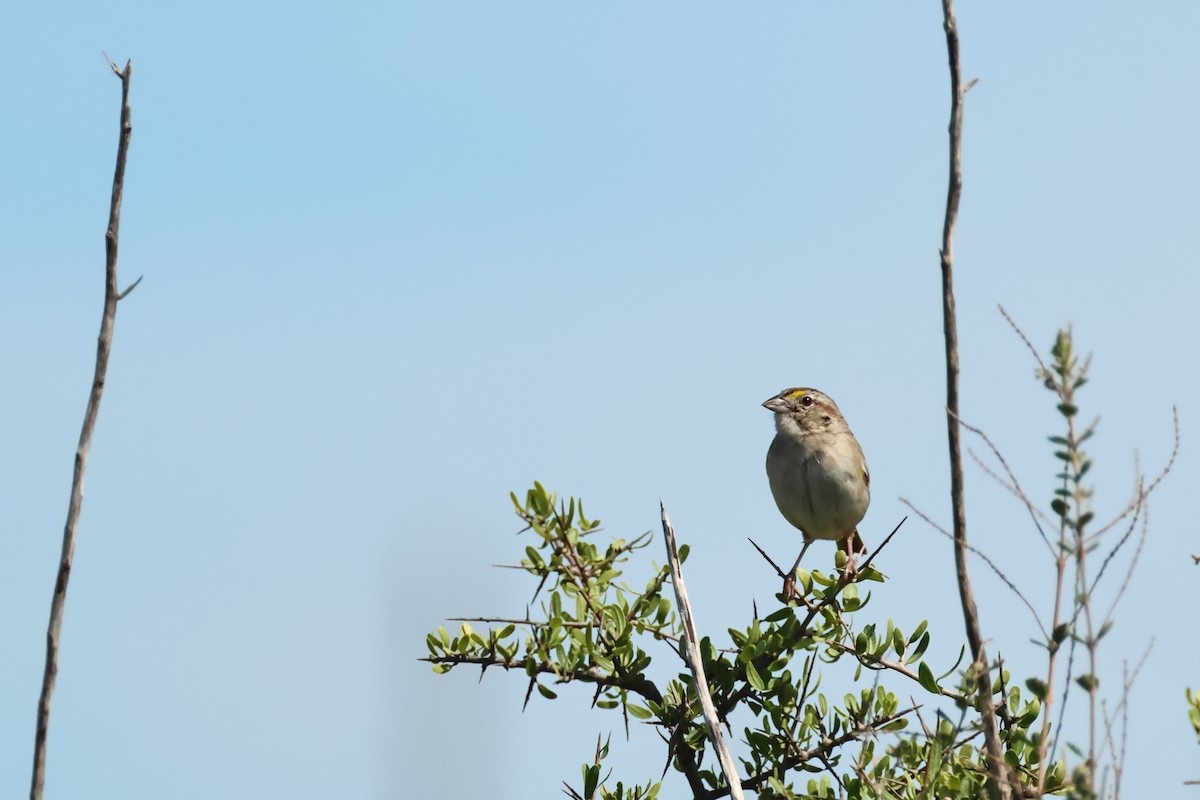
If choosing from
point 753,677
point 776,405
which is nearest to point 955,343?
point 753,677

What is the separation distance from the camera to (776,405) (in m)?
9.38

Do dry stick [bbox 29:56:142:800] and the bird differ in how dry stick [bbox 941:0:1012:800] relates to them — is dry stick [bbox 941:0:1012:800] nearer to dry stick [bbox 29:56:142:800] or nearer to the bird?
dry stick [bbox 29:56:142:800]

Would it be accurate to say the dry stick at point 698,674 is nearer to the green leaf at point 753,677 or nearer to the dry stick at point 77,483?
the green leaf at point 753,677

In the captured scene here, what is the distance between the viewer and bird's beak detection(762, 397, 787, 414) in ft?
30.6

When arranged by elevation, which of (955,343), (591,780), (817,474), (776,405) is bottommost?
(591,780)

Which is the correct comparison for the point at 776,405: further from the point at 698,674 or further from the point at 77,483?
the point at 77,483

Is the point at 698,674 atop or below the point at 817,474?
below

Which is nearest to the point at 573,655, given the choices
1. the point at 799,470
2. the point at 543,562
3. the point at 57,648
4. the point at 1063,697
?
the point at 543,562

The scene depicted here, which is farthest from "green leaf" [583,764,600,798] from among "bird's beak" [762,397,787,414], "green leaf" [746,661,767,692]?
"bird's beak" [762,397,787,414]

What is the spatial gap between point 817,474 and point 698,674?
5022 mm

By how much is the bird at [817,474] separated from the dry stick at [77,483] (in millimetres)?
6378

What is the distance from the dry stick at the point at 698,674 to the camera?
353 centimetres

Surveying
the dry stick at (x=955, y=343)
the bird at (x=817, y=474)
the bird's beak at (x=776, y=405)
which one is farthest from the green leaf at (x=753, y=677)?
the bird's beak at (x=776, y=405)

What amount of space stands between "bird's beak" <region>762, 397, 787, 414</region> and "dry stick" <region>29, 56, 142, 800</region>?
7023mm
